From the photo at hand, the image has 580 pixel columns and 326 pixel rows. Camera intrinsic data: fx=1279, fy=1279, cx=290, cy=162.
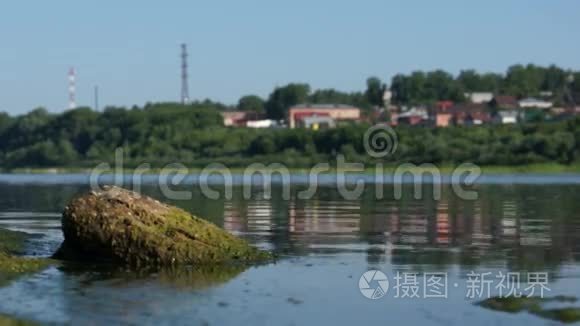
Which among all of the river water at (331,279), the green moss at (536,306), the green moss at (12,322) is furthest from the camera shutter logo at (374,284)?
the green moss at (12,322)

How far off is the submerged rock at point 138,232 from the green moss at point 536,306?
23.9 feet

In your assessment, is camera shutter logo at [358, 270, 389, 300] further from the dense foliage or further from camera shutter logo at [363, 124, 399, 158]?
camera shutter logo at [363, 124, 399, 158]

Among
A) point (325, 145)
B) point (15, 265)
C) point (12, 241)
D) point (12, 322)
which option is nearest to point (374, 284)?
point (12, 322)

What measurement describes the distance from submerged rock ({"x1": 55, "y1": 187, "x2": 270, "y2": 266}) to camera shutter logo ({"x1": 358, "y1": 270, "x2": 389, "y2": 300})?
3.16 m

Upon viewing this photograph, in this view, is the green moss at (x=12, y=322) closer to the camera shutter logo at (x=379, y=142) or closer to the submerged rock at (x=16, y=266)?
the submerged rock at (x=16, y=266)

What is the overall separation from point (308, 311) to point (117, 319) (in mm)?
3052

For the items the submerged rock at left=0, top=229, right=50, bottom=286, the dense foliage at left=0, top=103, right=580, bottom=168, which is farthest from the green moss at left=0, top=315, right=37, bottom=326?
the dense foliage at left=0, top=103, right=580, bottom=168

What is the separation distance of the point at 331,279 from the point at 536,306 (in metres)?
5.06

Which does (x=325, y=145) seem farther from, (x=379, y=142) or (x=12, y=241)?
(x=12, y=241)

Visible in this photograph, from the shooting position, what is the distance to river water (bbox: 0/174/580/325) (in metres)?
19.7

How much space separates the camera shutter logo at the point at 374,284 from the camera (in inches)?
864

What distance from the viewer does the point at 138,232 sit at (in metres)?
25.4

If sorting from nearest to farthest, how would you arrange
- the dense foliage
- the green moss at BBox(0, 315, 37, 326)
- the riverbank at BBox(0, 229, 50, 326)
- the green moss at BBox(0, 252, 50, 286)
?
the green moss at BBox(0, 315, 37, 326)
the riverbank at BBox(0, 229, 50, 326)
the green moss at BBox(0, 252, 50, 286)
the dense foliage

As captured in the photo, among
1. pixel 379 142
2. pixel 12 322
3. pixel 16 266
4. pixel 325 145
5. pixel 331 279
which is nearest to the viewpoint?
pixel 12 322
